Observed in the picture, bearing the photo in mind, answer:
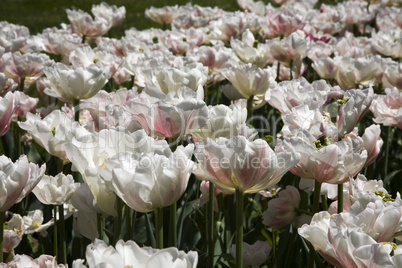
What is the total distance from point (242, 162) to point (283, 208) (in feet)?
1.92

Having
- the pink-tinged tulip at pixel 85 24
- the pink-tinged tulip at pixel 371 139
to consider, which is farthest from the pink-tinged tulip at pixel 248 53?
the pink-tinged tulip at pixel 371 139

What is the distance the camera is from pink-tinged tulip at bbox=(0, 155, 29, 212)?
1211 millimetres

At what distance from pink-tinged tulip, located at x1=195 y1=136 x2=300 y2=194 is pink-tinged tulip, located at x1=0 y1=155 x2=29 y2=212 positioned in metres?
0.38

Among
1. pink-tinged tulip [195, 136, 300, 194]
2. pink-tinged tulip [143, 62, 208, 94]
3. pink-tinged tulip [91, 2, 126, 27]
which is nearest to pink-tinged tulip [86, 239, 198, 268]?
pink-tinged tulip [195, 136, 300, 194]

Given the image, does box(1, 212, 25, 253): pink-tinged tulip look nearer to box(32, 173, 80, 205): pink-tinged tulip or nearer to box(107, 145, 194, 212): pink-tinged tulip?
box(32, 173, 80, 205): pink-tinged tulip

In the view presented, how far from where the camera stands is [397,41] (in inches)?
131

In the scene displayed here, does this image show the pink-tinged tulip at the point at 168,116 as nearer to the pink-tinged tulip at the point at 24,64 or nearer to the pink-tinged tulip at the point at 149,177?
the pink-tinged tulip at the point at 149,177

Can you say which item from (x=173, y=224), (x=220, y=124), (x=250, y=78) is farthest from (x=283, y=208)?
(x=250, y=78)

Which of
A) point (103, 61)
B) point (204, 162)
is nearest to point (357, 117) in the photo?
point (204, 162)

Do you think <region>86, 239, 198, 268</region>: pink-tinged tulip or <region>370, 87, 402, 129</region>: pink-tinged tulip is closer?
<region>86, 239, 198, 268</region>: pink-tinged tulip

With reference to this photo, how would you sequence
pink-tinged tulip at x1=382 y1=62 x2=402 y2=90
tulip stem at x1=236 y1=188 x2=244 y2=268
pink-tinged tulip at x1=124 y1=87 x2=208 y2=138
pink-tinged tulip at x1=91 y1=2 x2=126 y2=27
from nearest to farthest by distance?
tulip stem at x1=236 y1=188 x2=244 y2=268 < pink-tinged tulip at x1=124 y1=87 x2=208 y2=138 < pink-tinged tulip at x1=382 y1=62 x2=402 y2=90 < pink-tinged tulip at x1=91 y1=2 x2=126 y2=27

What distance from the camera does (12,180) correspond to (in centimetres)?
122

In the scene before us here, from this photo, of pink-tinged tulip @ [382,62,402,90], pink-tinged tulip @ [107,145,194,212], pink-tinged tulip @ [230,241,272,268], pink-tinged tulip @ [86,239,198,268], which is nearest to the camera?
pink-tinged tulip @ [86,239,198,268]

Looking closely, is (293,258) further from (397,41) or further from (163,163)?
(397,41)
